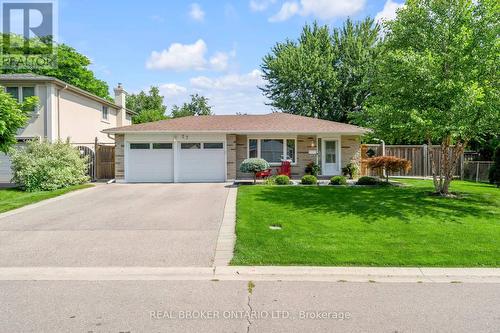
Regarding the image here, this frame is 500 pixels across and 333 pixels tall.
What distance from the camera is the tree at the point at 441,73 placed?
34.5 ft

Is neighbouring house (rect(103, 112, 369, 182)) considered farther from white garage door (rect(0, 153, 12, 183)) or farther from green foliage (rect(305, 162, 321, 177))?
white garage door (rect(0, 153, 12, 183))

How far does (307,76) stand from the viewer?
3331 cm

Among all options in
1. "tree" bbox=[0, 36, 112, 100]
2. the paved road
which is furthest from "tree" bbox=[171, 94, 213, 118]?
the paved road

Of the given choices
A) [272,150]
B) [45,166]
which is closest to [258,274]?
[45,166]

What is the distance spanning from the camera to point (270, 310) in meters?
4.52

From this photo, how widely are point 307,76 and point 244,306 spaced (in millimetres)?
30957

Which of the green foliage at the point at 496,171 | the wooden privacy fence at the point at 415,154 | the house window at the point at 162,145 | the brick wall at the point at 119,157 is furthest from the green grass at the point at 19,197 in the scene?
the green foliage at the point at 496,171

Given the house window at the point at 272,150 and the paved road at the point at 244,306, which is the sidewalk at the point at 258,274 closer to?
the paved road at the point at 244,306

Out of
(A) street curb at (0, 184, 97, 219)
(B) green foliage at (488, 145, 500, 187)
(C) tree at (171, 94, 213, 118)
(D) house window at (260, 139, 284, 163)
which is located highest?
(C) tree at (171, 94, 213, 118)

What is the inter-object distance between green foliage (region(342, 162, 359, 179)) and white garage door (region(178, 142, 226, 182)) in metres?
6.75

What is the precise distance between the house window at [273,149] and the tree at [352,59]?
49.0 feet

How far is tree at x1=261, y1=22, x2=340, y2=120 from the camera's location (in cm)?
3338

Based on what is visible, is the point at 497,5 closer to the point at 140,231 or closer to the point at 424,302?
the point at 424,302

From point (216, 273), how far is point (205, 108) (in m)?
47.4
